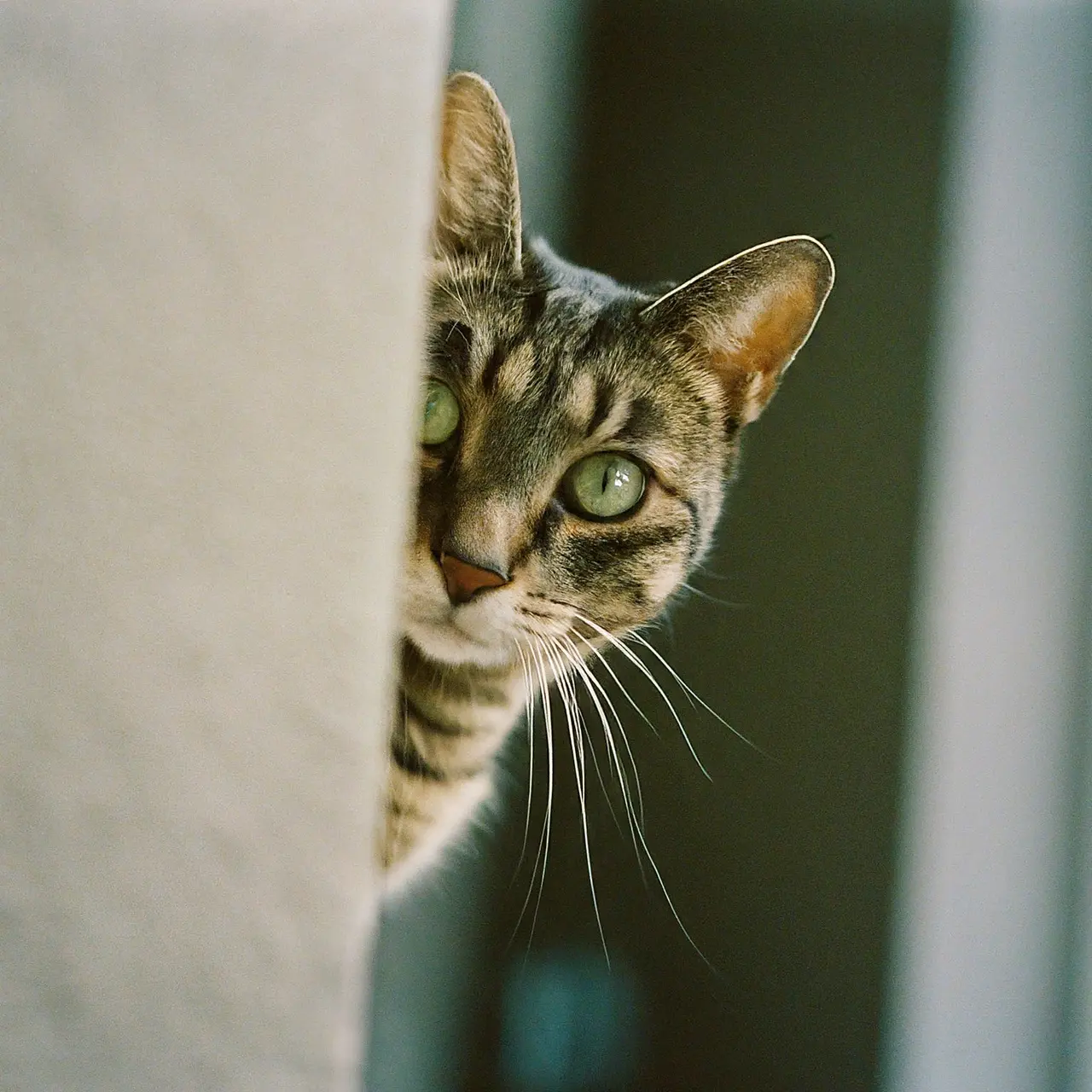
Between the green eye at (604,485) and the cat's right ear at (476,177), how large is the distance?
0.51 ft

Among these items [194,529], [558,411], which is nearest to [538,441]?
[558,411]

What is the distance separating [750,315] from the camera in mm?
597

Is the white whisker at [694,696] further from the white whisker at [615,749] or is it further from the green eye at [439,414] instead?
→ the green eye at [439,414]

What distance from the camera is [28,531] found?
1.17 ft

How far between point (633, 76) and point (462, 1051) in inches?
26.9

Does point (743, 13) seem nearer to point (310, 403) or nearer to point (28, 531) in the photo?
point (310, 403)

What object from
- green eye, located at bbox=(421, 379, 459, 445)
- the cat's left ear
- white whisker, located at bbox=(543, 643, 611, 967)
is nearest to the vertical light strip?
the cat's left ear

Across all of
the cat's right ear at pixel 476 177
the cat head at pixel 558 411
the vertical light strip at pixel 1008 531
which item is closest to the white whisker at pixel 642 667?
the cat head at pixel 558 411

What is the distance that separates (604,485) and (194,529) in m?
0.30

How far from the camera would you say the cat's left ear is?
0.58 meters

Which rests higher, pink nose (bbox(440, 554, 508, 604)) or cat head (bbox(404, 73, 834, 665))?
cat head (bbox(404, 73, 834, 665))

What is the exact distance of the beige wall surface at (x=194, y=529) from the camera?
350 mm

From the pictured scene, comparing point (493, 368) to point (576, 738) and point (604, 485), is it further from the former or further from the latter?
point (576, 738)

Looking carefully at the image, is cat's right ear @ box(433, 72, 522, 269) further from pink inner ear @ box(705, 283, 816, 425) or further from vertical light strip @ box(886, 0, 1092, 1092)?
vertical light strip @ box(886, 0, 1092, 1092)
